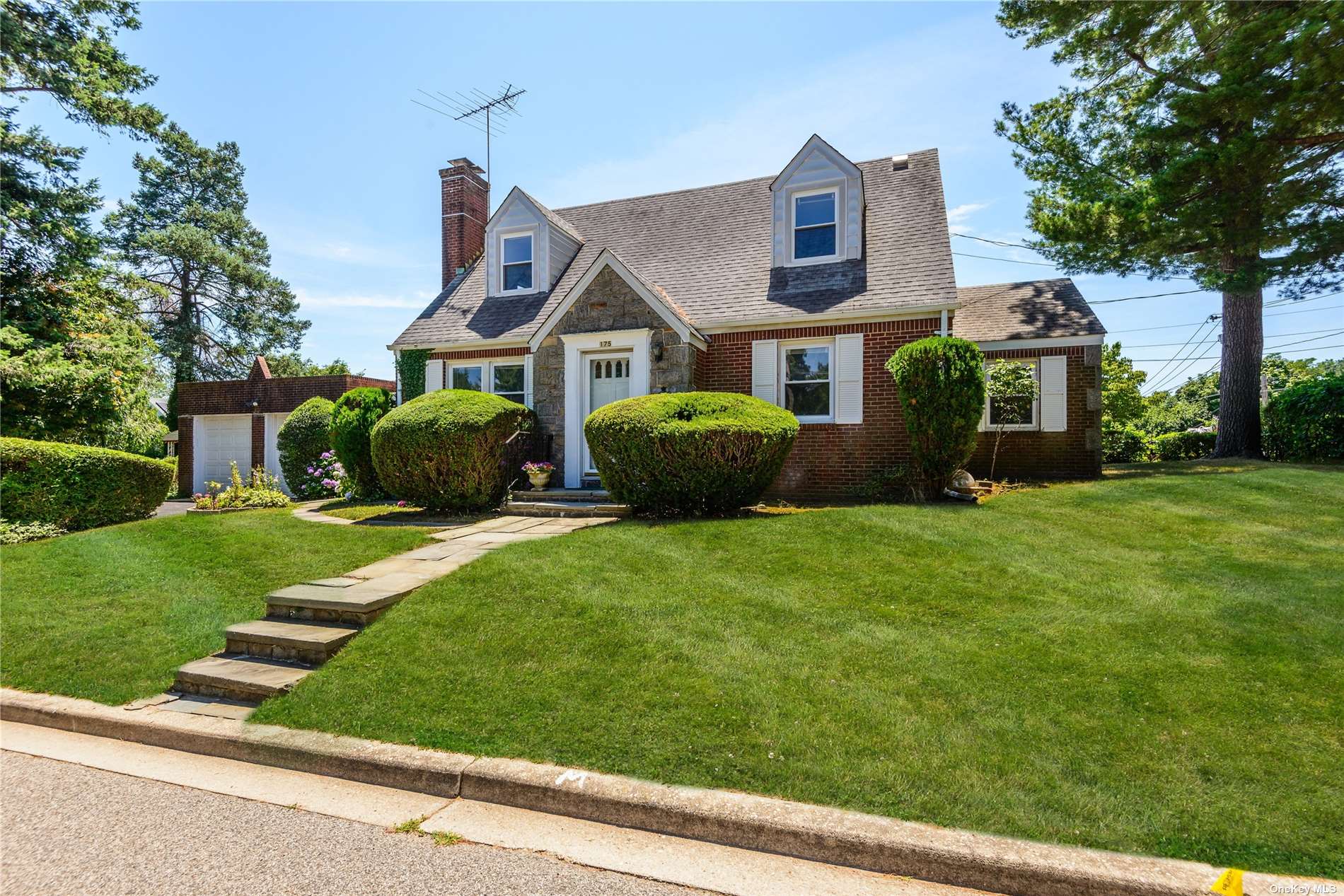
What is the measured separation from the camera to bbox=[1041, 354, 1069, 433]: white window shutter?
12891 millimetres

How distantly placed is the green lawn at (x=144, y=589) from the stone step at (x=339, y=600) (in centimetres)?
42

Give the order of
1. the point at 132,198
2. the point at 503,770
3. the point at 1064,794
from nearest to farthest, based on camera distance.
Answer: the point at 1064,794 < the point at 503,770 < the point at 132,198

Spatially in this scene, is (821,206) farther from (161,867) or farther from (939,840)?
(161,867)

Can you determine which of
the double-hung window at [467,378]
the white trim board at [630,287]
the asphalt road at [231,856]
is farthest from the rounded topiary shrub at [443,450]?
the asphalt road at [231,856]

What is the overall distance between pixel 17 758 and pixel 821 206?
43.0 feet

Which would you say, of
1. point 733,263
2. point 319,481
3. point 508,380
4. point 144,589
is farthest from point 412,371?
point 144,589

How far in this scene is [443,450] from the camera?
965cm

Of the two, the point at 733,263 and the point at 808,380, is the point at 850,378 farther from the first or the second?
the point at 733,263

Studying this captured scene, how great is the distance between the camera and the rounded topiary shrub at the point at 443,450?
960cm

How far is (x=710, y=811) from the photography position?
3059mm

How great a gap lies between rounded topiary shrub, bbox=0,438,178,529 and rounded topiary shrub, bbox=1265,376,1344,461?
22.6 metres

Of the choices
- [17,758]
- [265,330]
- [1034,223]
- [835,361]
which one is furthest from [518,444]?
[265,330]

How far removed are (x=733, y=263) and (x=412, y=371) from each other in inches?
296

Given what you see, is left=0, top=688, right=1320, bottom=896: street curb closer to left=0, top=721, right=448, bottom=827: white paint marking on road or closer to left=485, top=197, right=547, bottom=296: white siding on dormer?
left=0, top=721, right=448, bottom=827: white paint marking on road
